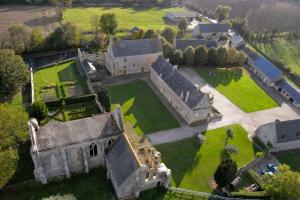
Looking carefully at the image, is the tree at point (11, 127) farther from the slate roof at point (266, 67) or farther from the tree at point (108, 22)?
the slate roof at point (266, 67)

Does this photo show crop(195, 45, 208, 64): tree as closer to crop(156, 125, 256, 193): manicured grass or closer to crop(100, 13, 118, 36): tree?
crop(156, 125, 256, 193): manicured grass

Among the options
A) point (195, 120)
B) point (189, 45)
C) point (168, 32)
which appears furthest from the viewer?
point (168, 32)

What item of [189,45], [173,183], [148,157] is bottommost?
[173,183]

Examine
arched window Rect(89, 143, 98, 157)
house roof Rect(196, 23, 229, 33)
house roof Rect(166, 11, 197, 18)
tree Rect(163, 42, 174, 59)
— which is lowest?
arched window Rect(89, 143, 98, 157)

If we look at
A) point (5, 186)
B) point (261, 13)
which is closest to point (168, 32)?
point (261, 13)

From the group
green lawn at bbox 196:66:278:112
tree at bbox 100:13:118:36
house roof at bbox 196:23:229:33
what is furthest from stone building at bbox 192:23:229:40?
tree at bbox 100:13:118:36

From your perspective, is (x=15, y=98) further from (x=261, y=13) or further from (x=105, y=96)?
(x=261, y=13)
